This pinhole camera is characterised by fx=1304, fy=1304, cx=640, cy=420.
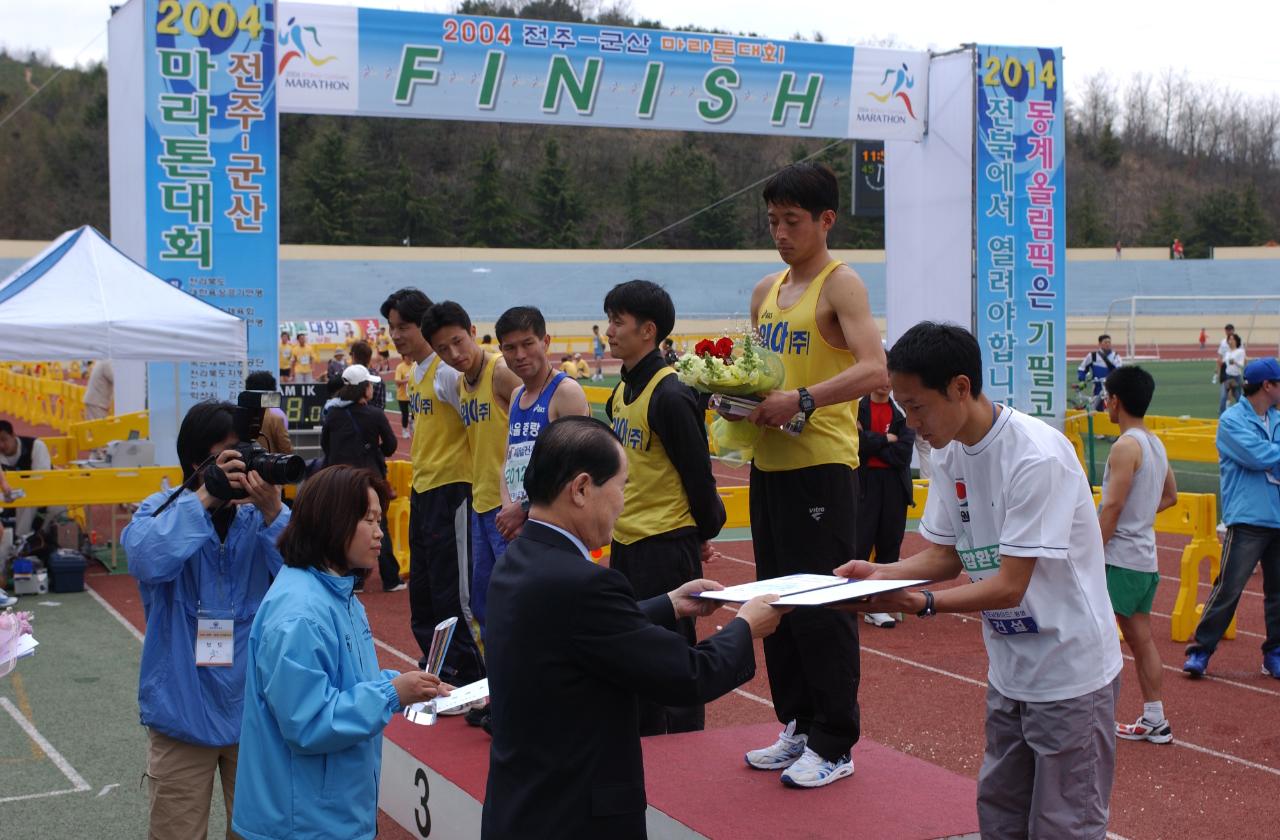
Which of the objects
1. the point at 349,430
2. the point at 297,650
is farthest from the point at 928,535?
the point at 349,430

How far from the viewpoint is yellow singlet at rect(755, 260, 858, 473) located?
431 centimetres

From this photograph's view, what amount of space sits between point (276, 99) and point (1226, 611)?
30.7 ft

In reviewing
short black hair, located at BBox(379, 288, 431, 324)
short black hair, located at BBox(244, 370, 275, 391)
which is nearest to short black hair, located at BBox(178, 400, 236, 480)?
short black hair, located at BBox(379, 288, 431, 324)

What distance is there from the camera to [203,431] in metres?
3.97

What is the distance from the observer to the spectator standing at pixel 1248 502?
301 inches

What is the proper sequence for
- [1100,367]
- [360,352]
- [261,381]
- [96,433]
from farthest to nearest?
[1100,367] → [96,433] → [360,352] → [261,381]

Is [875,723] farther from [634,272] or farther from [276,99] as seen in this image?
[634,272]

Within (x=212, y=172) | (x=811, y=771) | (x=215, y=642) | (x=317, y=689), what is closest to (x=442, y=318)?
(x=215, y=642)

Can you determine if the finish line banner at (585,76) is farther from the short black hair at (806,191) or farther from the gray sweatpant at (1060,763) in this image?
the gray sweatpant at (1060,763)

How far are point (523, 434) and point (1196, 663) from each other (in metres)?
4.76

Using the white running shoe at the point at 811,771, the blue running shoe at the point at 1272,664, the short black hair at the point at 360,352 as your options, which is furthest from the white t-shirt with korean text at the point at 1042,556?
the short black hair at the point at 360,352

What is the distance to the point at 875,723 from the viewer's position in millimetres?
7047

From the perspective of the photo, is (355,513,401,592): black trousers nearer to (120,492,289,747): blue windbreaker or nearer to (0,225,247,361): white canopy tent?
(0,225,247,361): white canopy tent

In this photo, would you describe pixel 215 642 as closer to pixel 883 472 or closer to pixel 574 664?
pixel 574 664
